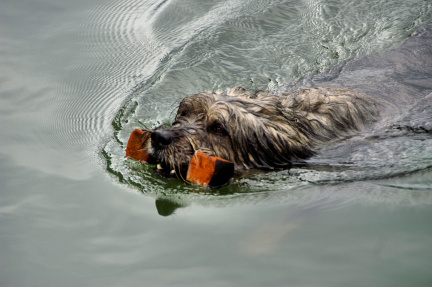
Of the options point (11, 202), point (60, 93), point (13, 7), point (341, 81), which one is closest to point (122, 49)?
point (60, 93)

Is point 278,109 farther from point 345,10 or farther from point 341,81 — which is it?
point 345,10

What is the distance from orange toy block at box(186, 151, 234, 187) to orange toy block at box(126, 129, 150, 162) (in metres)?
0.58

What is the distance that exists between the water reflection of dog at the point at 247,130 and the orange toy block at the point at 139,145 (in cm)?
14

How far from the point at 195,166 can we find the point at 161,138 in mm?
469

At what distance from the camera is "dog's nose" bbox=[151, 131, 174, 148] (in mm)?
4754

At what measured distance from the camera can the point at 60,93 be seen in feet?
23.0

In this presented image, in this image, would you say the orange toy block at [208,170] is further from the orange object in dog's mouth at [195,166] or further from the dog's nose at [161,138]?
the dog's nose at [161,138]

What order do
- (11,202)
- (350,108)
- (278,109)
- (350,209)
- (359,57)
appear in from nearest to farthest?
(350,209)
(11,202)
(278,109)
(350,108)
(359,57)

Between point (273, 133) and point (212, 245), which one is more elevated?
point (273, 133)

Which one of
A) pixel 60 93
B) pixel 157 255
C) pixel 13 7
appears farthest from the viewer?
pixel 13 7

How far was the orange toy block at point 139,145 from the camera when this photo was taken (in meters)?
4.96

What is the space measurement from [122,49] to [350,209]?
5.62 meters

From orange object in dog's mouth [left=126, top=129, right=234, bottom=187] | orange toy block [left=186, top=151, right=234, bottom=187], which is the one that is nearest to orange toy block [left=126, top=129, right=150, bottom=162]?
orange object in dog's mouth [left=126, top=129, right=234, bottom=187]

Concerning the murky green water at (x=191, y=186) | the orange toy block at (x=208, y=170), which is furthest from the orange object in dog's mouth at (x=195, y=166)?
the murky green water at (x=191, y=186)
